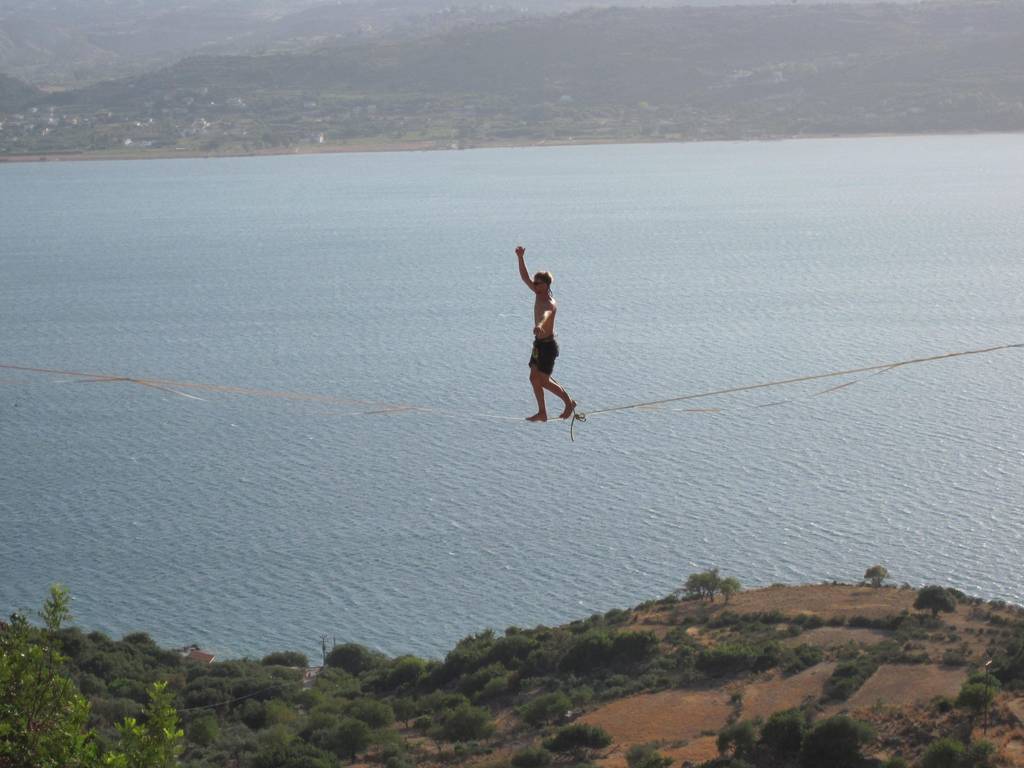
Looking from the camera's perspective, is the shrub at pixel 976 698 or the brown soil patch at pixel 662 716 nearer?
the shrub at pixel 976 698

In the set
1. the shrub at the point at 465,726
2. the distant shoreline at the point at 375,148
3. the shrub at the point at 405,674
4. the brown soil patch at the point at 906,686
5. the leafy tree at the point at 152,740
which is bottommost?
the shrub at the point at 405,674

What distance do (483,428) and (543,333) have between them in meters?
35.9

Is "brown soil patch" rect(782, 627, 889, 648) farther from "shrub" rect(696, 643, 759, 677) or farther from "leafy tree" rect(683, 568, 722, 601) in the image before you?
"leafy tree" rect(683, 568, 722, 601)

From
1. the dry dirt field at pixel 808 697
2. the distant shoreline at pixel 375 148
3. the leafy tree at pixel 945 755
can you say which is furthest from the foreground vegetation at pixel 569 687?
the distant shoreline at pixel 375 148

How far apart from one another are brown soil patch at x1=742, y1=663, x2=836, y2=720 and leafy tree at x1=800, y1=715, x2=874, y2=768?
228 cm

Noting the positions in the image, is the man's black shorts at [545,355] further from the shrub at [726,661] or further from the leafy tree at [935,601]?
the leafy tree at [935,601]

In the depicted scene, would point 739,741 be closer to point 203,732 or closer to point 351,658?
point 203,732

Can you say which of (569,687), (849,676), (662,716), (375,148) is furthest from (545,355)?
(375,148)

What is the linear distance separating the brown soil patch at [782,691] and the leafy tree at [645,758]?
2.52 metres

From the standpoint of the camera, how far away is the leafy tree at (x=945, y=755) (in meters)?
19.6

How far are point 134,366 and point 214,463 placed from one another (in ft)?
43.4

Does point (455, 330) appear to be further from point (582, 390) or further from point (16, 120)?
point (16, 120)

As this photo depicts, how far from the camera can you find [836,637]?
27.8 meters

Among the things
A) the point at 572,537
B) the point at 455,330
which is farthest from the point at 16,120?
the point at 572,537
